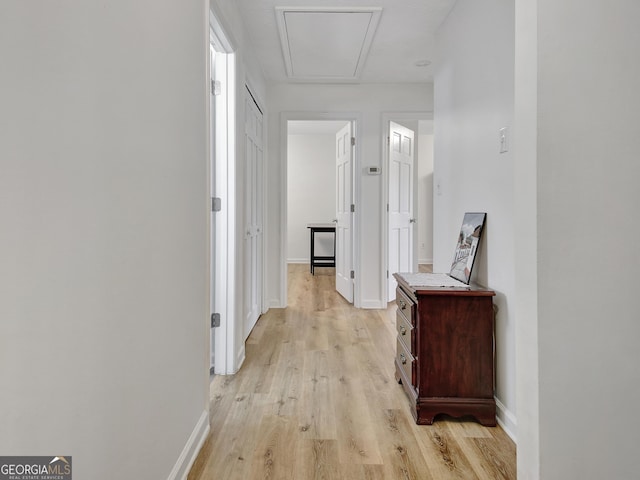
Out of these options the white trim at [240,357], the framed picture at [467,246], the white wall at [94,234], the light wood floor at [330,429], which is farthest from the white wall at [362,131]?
the white wall at [94,234]

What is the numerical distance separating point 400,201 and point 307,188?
365 centimetres

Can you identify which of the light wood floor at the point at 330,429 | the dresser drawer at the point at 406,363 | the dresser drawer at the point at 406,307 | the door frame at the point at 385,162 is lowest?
the light wood floor at the point at 330,429

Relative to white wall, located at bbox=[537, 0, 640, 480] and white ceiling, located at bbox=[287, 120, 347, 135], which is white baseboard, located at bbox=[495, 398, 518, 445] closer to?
white wall, located at bbox=[537, 0, 640, 480]

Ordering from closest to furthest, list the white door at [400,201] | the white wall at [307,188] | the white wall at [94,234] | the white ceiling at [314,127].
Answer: the white wall at [94,234] → the white door at [400,201] → the white ceiling at [314,127] → the white wall at [307,188]

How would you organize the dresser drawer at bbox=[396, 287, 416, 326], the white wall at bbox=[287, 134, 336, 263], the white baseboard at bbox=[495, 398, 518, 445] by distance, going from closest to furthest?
the white baseboard at bbox=[495, 398, 518, 445], the dresser drawer at bbox=[396, 287, 416, 326], the white wall at bbox=[287, 134, 336, 263]

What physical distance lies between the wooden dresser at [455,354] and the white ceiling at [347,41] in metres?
1.96

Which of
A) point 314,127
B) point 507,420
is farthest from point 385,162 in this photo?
point 314,127

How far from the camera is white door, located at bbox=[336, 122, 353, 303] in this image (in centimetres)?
448

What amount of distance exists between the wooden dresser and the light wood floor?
0.33 feet

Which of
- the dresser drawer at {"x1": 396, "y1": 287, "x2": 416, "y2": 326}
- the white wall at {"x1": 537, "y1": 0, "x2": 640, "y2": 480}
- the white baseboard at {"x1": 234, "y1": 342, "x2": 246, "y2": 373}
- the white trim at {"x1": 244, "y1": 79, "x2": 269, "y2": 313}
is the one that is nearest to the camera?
the white wall at {"x1": 537, "y1": 0, "x2": 640, "y2": 480}

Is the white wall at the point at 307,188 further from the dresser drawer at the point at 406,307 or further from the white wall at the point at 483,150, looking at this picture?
the dresser drawer at the point at 406,307

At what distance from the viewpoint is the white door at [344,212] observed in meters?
4.48

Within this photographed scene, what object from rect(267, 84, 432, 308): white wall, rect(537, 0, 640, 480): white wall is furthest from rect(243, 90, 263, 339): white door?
rect(537, 0, 640, 480): white wall

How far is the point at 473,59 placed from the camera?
2.27m
